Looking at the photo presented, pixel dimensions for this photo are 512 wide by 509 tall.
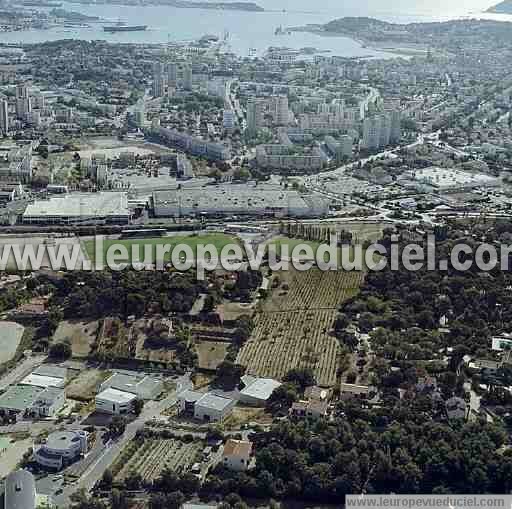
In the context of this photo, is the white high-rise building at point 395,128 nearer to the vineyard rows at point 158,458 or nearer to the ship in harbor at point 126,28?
the vineyard rows at point 158,458

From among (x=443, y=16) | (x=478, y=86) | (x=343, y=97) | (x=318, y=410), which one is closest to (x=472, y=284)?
(x=318, y=410)

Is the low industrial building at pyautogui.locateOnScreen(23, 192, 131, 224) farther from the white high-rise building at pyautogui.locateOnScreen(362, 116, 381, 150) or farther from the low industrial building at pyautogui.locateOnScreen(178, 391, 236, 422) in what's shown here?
the white high-rise building at pyautogui.locateOnScreen(362, 116, 381, 150)

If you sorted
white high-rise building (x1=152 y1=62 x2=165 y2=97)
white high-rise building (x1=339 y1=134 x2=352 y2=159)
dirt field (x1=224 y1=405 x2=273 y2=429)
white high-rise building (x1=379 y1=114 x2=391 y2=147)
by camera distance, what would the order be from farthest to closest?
white high-rise building (x1=152 y1=62 x2=165 y2=97)
white high-rise building (x1=379 y1=114 x2=391 y2=147)
white high-rise building (x1=339 y1=134 x2=352 y2=159)
dirt field (x1=224 y1=405 x2=273 y2=429)

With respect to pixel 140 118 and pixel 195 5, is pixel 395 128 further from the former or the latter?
pixel 195 5

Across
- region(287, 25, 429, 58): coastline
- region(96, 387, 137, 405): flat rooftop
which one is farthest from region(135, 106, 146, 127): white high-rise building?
region(287, 25, 429, 58): coastline

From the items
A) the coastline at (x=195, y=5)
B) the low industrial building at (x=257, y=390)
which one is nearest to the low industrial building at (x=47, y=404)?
the low industrial building at (x=257, y=390)

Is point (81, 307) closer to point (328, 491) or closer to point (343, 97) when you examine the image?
point (328, 491)

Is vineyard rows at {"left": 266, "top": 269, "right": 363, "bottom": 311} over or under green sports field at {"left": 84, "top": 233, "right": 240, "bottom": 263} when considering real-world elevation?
under
